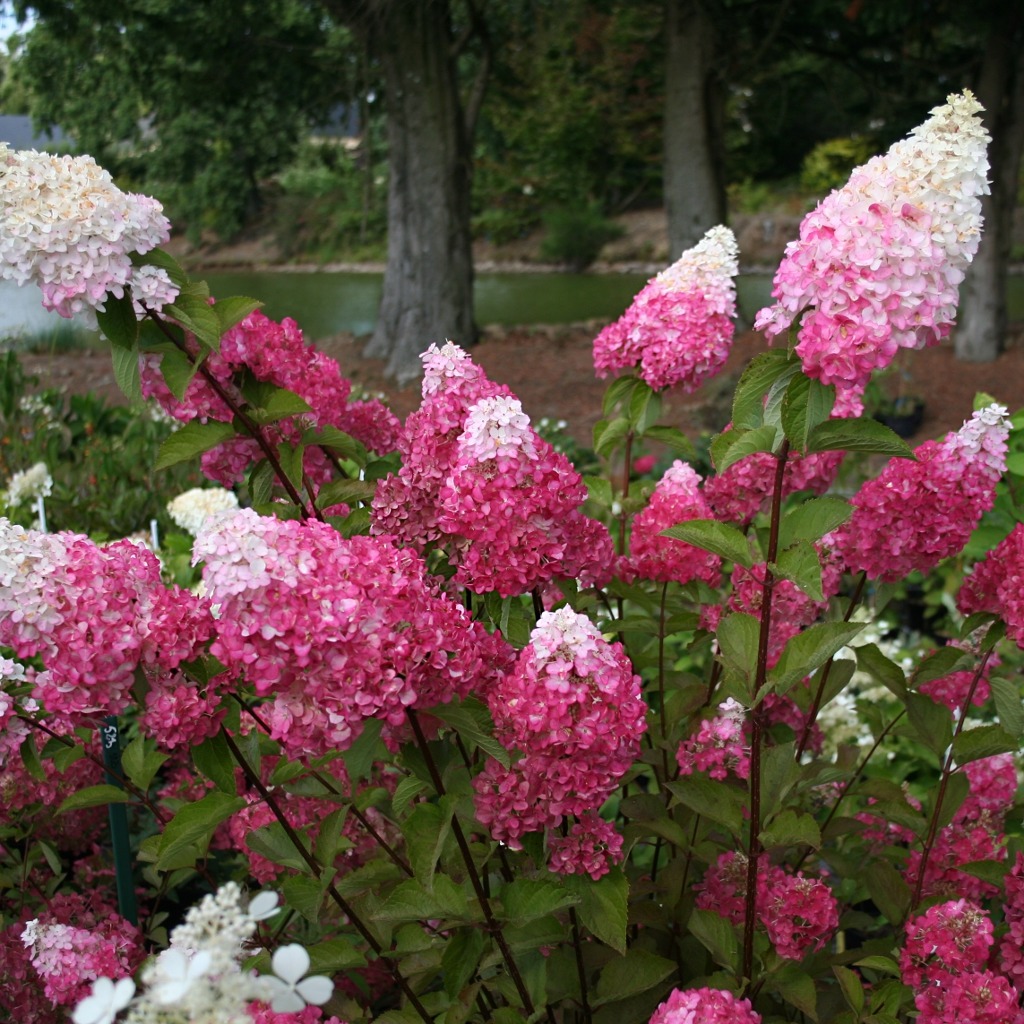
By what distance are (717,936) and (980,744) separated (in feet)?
1.53

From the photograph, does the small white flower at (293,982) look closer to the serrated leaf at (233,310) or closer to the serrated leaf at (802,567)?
the serrated leaf at (802,567)

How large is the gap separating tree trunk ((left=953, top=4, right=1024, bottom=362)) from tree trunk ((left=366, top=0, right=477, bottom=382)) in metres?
3.99

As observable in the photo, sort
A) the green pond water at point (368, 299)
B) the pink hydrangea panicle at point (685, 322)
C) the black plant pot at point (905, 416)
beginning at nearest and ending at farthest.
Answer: the pink hydrangea panicle at point (685, 322)
the black plant pot at point (905, 416)
the green pond water at point (368, 299)

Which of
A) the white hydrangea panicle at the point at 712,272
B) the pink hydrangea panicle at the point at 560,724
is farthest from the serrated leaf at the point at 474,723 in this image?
the white hydrangea panicle at the point at 712,272

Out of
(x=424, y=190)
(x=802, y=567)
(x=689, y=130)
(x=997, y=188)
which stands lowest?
(x=802, y=567)

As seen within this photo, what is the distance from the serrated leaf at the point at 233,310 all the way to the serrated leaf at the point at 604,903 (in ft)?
2.71

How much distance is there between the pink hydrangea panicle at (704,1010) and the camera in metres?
1.09

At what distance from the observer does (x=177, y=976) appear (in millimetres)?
596

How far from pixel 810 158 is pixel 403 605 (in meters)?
19.7

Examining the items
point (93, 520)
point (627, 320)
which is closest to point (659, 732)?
point (627, 320)

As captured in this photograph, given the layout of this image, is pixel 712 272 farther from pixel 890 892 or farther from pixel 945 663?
pixel 890 892

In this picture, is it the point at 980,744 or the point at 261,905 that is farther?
the point at 980,744

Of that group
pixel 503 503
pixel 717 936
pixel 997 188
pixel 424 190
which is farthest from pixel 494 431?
pixel 997 188

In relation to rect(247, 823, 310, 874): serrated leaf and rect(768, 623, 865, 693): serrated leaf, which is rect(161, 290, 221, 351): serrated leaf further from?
rect(768, 623, 865, 693): serrated leaf
